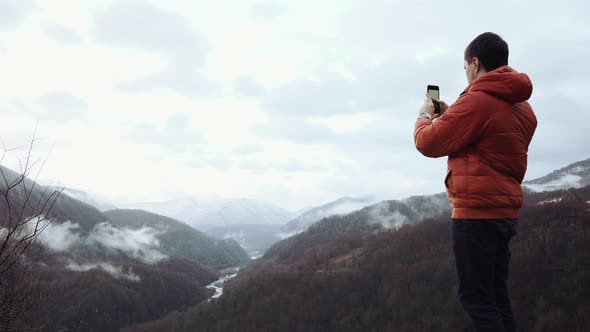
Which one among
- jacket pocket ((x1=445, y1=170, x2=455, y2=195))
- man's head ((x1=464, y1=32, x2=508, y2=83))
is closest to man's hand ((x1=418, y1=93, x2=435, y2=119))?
man's head ((x1=464, y1=32, x2=508, y2=83))

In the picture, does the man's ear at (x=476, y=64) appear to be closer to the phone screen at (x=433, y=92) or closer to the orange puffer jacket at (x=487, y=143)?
the orange puffer jacket at (x=487, y=143)

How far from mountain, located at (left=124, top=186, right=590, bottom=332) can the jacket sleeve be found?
80.1 m

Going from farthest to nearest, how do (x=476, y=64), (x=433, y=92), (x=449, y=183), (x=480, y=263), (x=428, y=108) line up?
1. (x=433, y=92)
2. (x=428, y=108)
3. (x=476, y=64)
4. (x=449, y=183)
5. (x=480, y=263)

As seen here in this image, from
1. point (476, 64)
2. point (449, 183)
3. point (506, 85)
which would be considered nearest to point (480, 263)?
point (449, 183)

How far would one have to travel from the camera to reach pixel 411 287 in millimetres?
110375

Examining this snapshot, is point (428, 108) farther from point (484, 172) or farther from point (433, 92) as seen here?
point (484, 172)

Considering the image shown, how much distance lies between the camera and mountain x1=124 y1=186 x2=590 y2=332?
8481cm

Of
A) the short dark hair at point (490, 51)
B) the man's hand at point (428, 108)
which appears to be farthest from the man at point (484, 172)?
the man's hand at point (428, 108)

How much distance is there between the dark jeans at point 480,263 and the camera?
3.65m

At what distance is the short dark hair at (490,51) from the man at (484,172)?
0.17 meters

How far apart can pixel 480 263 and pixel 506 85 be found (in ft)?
5.16

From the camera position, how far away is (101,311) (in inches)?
6658

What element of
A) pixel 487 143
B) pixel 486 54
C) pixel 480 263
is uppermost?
pixel 486 54

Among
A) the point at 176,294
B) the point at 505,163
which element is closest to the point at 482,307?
the point at 505,163
